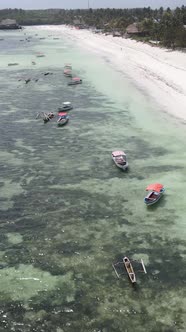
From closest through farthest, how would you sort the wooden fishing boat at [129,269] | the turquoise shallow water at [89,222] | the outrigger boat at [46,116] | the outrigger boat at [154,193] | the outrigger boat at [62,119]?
the turquoise shallow water at [89,222], the wooden fishing boat at [129,269], the outrigger boat at [154,193], the outrigger boat at [62,119], the outrigger boat at [46,116]

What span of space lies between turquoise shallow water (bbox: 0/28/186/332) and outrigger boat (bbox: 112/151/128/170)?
797 millimetres

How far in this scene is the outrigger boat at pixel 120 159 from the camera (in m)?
33.4

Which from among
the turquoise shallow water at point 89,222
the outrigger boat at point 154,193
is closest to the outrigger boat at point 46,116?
the turquoise shallow water at point 89,222

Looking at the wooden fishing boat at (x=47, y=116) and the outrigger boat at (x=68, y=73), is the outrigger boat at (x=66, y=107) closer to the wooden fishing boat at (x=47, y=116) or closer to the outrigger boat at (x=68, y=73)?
the wooden fishing boat at (x=47, y=116)

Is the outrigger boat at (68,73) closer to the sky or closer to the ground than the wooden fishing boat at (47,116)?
closer to the sky

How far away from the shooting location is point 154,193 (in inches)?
1118

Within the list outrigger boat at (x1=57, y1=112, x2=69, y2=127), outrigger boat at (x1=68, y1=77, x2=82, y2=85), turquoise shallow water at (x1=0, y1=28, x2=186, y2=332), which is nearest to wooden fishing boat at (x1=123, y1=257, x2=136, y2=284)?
turquoise shallow water at (x1=0, y1=28, x2=186, y2=332)

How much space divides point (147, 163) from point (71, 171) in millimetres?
7061

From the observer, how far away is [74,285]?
65.9 feet

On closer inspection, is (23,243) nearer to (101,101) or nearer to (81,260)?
(81,260)

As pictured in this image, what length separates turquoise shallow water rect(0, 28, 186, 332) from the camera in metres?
18.4

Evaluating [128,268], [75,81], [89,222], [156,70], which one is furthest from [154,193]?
[156,70]

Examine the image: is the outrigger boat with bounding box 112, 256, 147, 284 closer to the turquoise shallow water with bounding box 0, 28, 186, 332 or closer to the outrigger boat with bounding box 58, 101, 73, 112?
the turquoise shallow water with bounding box 0, 28, 186, 332

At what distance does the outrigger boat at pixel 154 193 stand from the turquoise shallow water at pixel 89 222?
1.74 ft
